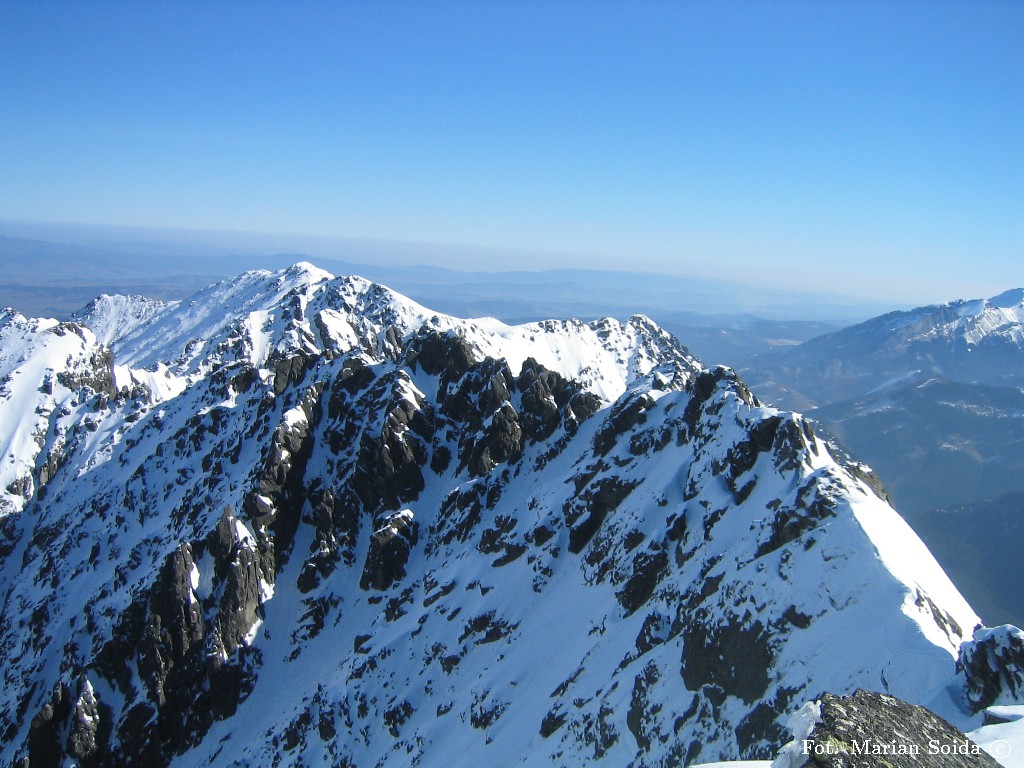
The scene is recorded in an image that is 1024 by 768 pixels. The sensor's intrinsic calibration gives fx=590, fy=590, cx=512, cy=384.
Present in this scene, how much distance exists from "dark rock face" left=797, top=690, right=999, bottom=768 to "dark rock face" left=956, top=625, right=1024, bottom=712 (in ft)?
47.6

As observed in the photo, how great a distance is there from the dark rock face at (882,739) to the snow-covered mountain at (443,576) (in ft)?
50.8

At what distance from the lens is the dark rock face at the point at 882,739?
675 inches

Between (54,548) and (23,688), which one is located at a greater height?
(54,548)

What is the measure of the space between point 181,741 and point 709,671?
7920 cm

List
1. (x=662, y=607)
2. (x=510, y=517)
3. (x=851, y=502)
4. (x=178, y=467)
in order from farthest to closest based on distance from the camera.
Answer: (x=178, y=467), (x=510, y=517), (x=662, y=607), (x=851, y=502)

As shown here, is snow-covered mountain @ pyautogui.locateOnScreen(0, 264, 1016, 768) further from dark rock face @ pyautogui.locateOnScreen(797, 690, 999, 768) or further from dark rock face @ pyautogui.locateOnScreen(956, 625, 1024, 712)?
dark rock face @ pyautogui.locateOnScreen(797, 690, 999, 768)

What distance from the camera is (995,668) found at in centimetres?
3216

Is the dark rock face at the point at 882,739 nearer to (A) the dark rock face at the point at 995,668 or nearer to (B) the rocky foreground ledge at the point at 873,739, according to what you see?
(B) the rocky foreground ledge at the point at 873,739

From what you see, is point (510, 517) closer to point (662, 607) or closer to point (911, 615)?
point (662, 607)

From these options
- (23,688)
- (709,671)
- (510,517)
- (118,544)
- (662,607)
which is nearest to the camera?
(709,671)

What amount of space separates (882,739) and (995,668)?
20.2m

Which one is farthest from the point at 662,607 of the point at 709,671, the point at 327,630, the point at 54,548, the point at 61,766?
the point at 54,548

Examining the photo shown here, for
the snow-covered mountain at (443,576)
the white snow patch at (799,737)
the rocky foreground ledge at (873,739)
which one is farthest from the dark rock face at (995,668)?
the white snow patch at (799,737)

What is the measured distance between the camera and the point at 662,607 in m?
55.2
